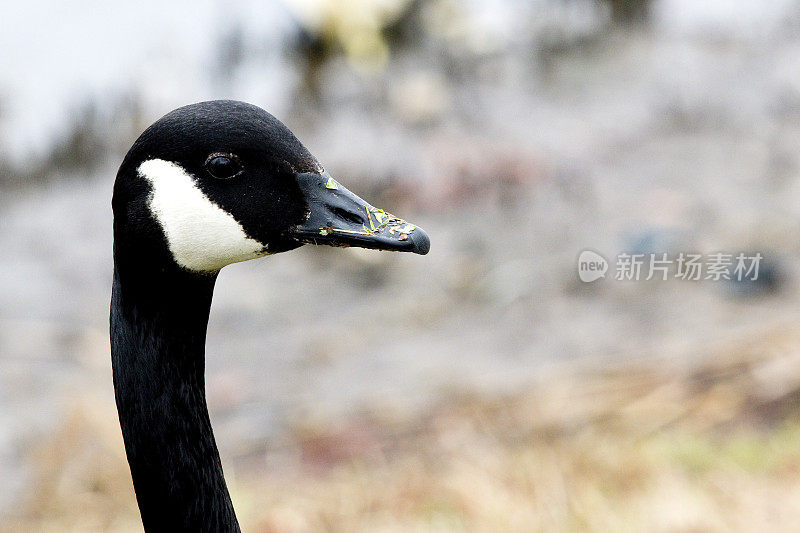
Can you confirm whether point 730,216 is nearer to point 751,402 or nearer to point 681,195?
point 681,195

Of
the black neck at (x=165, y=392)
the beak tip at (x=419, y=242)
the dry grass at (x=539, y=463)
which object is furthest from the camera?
the dry grass at (x=539, y=463)

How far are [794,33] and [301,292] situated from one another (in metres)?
4.30

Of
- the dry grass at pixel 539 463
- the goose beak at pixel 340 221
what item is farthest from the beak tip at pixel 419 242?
the dry grass at pixel 539 463

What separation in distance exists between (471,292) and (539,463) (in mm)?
1582

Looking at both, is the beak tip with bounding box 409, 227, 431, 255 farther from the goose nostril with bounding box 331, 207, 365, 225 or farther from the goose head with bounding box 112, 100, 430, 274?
the goose nostril with bounding box 331, 207, 365, 225

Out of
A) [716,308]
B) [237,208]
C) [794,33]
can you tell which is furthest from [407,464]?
[794,33]

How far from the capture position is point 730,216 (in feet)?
16.2

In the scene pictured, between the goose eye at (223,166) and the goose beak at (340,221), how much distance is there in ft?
0.38

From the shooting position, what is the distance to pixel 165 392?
160 centimetres

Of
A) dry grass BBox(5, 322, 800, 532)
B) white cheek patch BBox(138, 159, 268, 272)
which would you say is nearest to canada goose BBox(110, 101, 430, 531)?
white cheek patch BBox(138, 159, 268, 272)

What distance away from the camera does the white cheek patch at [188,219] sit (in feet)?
4.82

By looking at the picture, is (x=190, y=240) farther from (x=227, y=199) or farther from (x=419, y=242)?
(x=419, y=242)

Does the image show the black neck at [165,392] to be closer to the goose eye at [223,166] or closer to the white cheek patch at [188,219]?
the white cheek patch at [188,219]

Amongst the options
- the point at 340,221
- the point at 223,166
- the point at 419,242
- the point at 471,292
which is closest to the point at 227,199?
the point at 223,166
